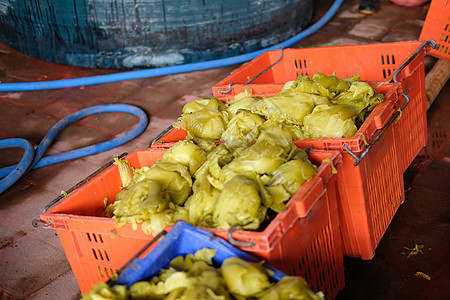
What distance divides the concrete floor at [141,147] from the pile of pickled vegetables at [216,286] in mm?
Result: 1295

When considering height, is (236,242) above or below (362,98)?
below

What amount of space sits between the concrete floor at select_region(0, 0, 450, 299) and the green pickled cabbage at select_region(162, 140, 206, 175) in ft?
4.09

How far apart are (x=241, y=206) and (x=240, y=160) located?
1.20ft

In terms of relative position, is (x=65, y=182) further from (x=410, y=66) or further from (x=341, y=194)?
(x=410, y=66)

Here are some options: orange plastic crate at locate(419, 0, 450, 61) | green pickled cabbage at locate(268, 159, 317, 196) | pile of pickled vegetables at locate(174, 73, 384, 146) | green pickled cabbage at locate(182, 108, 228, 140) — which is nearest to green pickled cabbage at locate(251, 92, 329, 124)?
pile of pickled vegetables at locate(174, 73, 384, 146)

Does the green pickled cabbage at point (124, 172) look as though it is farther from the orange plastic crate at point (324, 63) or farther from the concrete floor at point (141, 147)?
the orange plastic crate at point (324, 63)

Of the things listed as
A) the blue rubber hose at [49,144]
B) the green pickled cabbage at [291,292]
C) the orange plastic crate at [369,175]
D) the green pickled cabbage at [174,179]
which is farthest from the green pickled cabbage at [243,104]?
the blue rubber hose at [49,144]

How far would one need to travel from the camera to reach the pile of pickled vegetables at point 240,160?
2.60 metres

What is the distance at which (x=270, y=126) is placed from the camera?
3168 millimetres

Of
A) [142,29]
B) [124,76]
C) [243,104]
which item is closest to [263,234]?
[243,104]

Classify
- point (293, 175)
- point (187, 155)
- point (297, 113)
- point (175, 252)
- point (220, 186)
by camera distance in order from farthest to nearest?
point (297, 113) → point (187, 155) → point (220, 186) → point (293, 175) → point (175, 252)

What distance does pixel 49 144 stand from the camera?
5.34 metres

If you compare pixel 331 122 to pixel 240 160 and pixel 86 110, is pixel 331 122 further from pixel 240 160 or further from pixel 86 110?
pixel 86 110

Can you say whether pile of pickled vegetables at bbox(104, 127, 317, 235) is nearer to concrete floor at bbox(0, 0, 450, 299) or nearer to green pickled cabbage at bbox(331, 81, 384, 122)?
green pickled cabbage at bbox(331, 81, 384, 122)
